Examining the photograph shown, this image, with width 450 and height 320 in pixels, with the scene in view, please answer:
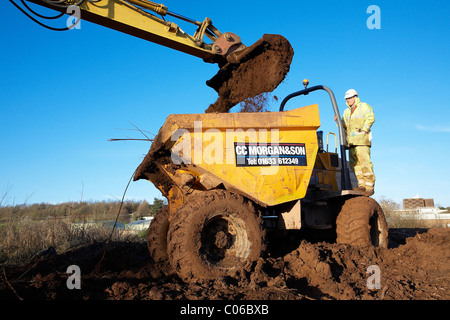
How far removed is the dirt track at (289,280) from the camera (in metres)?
2.95

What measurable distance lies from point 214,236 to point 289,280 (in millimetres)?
960

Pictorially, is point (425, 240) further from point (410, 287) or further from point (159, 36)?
point (159, 36)

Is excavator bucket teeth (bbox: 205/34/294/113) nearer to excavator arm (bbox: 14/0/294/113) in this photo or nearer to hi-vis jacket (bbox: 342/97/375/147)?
excavator arm (bbox: 14/0/294/113)

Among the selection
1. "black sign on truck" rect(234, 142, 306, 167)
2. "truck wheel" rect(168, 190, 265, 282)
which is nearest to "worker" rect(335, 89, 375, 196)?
"black sign on truck" rect(234, 142, 306, 167)

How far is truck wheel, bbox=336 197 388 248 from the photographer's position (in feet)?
16.3

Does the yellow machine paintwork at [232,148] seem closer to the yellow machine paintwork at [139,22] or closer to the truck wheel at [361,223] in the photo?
the truck wheel at [361,223]

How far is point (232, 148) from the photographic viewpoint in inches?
161

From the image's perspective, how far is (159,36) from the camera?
5570mm

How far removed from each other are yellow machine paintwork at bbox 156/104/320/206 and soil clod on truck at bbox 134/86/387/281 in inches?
0.5

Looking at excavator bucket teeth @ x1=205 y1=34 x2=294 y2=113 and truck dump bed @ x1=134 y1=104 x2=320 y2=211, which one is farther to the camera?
excavator bucket teeth @ x1=205 y1=34 x2=294 y2=113

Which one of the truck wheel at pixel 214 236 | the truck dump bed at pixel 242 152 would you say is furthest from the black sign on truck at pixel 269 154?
the truck wheel at pixel 214 236

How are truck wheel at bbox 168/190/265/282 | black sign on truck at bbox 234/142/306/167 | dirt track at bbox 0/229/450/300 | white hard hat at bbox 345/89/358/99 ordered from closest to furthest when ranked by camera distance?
dirt track at bbox 0/229/450/300 < truck wheel at bbox 168/190/265/282 < black sign on truck at bbox 234/142/306/167 < white hard hat at bbox 345/89/358/99

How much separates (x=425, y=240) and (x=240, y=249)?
4.07m
